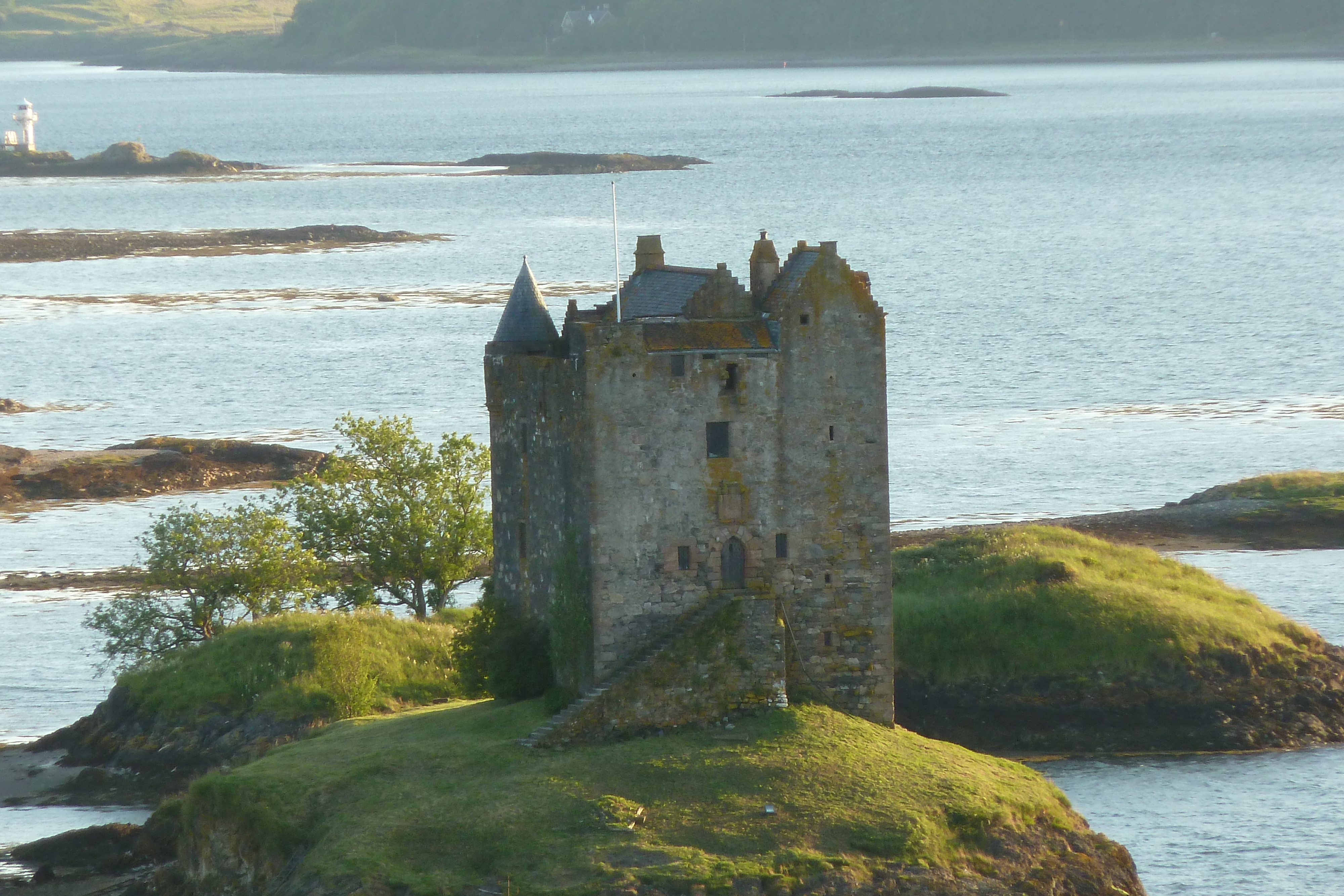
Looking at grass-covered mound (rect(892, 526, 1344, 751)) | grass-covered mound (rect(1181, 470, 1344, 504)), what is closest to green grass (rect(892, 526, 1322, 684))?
grass-covered mound (rect(892, 526, 1344, 751))

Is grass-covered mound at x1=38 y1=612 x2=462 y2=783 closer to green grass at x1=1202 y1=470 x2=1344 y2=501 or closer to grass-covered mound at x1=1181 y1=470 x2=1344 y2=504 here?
grass-covered mound at x1=1181 y1=470 x2=1344 y2=504

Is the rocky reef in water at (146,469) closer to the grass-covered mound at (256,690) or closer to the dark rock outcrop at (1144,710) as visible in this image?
the grass-covered mound at (256,690)

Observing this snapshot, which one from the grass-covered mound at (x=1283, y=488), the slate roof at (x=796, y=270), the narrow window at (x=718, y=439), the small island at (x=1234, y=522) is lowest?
the small island at (x=1234, y=522)

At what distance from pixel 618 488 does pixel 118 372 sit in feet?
278

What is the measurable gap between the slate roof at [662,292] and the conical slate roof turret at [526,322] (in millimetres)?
2167

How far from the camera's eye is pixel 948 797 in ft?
145

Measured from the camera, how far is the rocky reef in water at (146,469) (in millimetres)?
90562

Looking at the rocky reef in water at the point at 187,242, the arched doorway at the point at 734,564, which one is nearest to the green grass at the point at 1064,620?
the arched doorway at the point at 734,564

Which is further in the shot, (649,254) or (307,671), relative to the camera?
(307,671)

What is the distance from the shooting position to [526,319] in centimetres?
5234

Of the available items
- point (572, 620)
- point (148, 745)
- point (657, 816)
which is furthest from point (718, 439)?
point (148, 745)

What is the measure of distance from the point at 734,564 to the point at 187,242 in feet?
470

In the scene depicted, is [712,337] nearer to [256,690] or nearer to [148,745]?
[256,690]

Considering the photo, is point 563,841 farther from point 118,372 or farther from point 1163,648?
point 118,372
